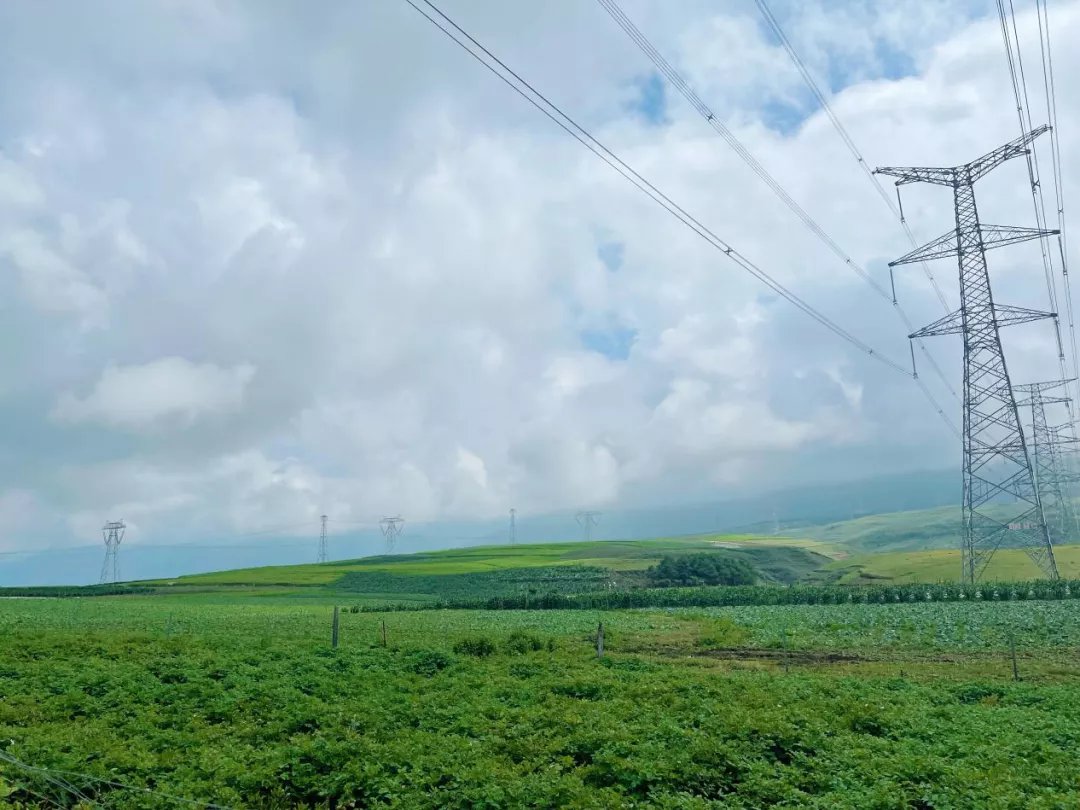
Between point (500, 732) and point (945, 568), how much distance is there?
88.7 meters

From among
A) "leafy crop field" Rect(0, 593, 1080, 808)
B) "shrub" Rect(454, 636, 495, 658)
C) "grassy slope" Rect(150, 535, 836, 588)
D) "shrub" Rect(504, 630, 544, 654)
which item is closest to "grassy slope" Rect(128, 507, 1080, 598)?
"grassy slope" Rect(150, 535, 836, 588)

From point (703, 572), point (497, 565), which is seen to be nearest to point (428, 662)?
point (703, 572)

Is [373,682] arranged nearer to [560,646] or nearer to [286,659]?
[286,659]

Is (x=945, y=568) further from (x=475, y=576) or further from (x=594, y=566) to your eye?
(x=475, y=576)

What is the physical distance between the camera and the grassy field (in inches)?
3002

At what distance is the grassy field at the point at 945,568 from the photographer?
3002 inches

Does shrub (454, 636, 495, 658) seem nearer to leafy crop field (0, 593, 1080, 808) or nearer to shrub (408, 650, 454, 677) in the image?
leafy crop field (0, 593, 1080, 808)

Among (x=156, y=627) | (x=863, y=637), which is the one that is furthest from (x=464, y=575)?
(x=863, y=637)

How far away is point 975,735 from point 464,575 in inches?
4561

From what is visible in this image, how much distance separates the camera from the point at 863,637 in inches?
1545

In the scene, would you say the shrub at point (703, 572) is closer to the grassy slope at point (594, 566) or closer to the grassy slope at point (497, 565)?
the grassy slope at point (594, 566)

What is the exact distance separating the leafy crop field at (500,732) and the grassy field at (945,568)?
5797 cm

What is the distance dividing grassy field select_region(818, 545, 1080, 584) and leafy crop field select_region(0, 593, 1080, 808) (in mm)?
57973

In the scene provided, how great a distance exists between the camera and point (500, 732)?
1484cm
